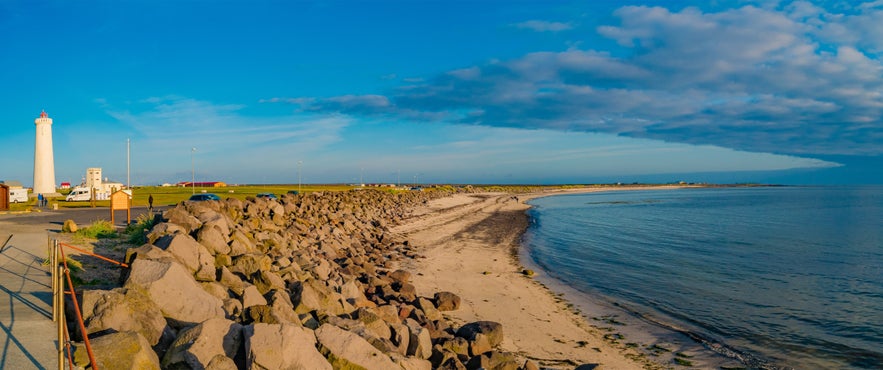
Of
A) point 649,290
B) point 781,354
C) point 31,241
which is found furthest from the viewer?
point 649,290

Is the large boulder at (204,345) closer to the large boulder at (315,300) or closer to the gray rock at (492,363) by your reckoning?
the large boulder at (315,300)

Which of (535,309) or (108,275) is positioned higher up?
(108,275)

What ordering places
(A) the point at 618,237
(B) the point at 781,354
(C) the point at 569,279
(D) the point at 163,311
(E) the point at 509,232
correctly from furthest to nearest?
1. (E) the point at 509,232
2. (A) the point at 618,237
3. (C) the point at 569,279
4. (B) the point at 781,354
5. (D) the point at 163,311

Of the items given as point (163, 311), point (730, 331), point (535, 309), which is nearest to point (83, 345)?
point (163, 311)

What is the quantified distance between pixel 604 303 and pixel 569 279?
4096mm

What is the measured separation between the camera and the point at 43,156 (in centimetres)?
6044

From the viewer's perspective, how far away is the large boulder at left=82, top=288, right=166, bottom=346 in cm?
678

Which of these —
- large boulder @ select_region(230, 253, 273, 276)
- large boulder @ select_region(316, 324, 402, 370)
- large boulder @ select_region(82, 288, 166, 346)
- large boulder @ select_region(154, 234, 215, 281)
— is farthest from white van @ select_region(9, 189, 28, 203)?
large boulder @ select_region(316, 324, 402, 370)

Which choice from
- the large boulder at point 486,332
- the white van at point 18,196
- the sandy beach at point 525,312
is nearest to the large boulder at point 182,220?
the sandy beach at point 525,312

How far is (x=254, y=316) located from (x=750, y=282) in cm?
2000

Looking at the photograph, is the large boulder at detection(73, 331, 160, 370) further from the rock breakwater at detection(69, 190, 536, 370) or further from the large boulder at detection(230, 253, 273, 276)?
the large boulder at detection(230, 253, 273, 276)

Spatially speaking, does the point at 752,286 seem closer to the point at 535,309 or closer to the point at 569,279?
the point at 569,279

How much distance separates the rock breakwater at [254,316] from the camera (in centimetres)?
653

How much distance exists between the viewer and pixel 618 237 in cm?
3619
